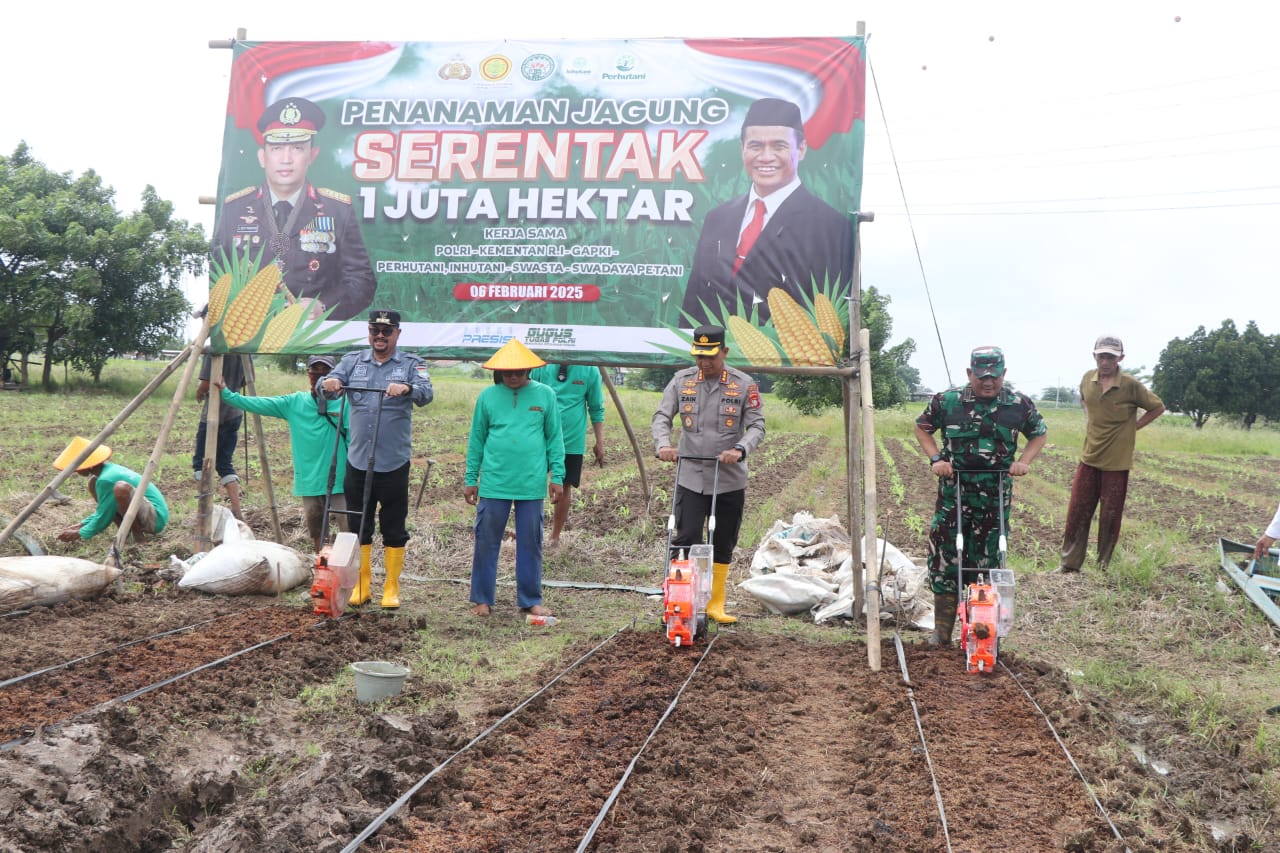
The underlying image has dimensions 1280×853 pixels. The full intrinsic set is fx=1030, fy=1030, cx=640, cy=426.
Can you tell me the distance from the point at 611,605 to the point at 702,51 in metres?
3.87

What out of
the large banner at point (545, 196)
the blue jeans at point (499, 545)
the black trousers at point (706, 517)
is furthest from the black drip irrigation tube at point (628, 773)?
the large banner at point (545, 196)

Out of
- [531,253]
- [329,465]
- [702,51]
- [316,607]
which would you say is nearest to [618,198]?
[531,253]

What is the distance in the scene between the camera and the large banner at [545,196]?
679 centimetres

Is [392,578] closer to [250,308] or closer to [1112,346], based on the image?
[250,308]

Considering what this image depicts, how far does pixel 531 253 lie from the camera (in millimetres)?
7129

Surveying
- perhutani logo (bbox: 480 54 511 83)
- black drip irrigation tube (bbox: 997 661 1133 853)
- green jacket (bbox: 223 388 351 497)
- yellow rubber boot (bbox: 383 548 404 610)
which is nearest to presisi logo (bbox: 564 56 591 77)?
perhutani logo (bbox: 480 54 511 83)

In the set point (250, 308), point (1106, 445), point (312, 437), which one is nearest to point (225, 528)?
point (312, 437)

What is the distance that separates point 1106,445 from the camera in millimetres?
8055

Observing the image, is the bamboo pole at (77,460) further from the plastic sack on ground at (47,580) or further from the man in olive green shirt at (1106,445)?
the man in olive green shirt at (1106,445)

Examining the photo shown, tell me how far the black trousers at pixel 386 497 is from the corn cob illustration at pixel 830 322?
111 inches

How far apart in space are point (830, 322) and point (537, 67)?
9.03ft

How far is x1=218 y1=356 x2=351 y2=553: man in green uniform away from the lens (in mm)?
Result: 6801

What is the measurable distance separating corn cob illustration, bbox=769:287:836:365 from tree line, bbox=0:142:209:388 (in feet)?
72.7

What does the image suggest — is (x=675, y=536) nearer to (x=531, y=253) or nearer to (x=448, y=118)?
(x=531, y=253)
